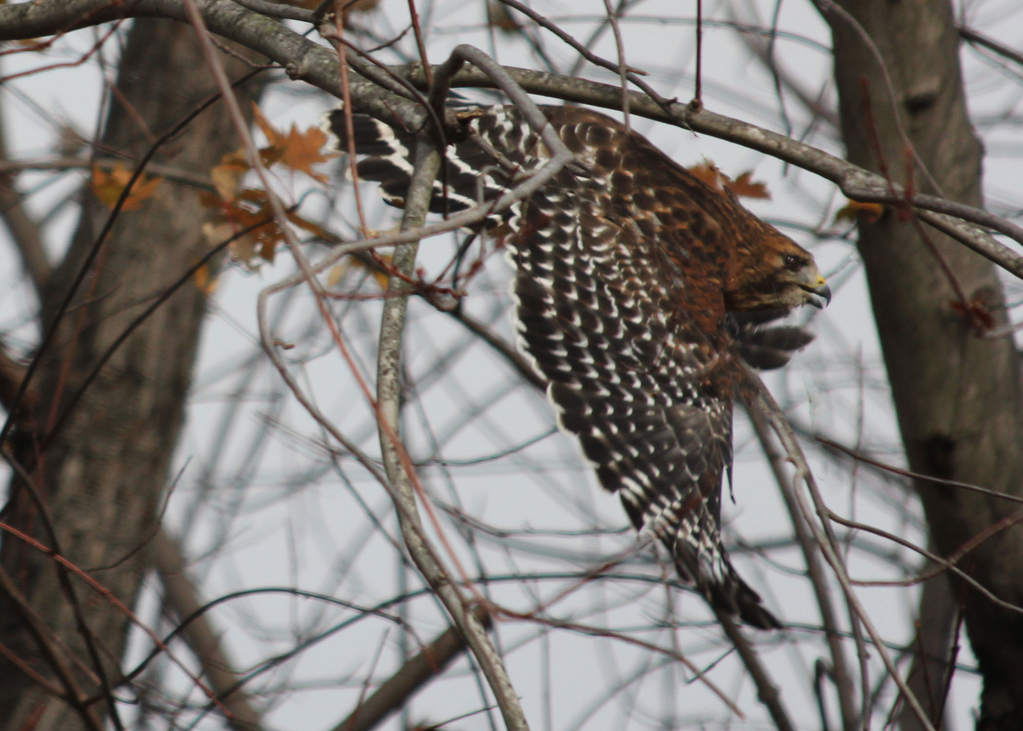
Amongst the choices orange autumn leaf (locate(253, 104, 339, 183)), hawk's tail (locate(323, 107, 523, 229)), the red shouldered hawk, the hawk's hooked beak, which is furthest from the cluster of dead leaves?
the hawk's hooked beak

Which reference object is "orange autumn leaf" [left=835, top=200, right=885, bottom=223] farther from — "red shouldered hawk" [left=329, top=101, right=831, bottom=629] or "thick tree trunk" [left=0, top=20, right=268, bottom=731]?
"thick tree trunk" [left=0, top=20, right=268, bottom=731]

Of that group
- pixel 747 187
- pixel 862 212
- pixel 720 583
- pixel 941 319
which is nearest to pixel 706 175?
pixel 747 187

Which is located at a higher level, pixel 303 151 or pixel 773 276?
pixel 773 276

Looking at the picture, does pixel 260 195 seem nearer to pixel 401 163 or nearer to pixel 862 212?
pixel 401 163

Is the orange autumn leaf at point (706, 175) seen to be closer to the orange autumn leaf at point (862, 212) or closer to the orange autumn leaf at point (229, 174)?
the orange autumn leaf at point (862, 212)

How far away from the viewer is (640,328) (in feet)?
11.3

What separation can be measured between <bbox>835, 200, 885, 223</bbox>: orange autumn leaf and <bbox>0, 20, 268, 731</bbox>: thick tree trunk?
2.04 meters

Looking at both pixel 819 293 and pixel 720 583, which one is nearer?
pixel 720 583

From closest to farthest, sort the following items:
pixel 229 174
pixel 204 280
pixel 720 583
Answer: pixel 229 174 < pixel 204 280 < pixel 720 583

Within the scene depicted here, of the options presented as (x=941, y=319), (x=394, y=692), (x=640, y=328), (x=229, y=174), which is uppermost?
(x=229, y=174)

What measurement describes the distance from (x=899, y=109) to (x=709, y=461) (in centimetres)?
129

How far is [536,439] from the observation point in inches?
122

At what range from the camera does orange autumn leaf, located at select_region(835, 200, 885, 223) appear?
2.61 meters

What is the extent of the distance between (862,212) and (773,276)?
1.05 metres
